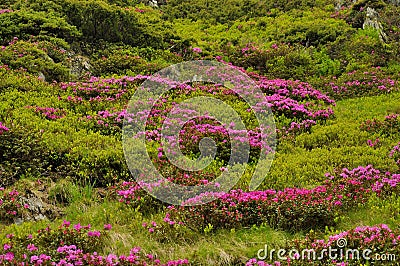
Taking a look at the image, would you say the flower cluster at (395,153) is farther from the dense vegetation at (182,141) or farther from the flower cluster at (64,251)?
the flower cluster at (64,251)

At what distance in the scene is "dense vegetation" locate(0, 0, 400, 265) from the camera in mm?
7117

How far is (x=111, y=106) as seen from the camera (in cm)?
1319

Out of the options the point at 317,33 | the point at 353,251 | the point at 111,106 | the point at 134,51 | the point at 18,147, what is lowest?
the point at 353,251

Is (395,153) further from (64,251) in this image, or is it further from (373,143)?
(64,251)

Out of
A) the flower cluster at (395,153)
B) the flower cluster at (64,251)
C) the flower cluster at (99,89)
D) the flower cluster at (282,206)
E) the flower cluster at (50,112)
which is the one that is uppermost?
the flower cluster at (99,89)

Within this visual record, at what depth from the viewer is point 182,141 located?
11062 mm

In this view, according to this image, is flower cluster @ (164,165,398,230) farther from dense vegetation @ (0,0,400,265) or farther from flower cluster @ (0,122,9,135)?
flower cluster @ (0,122,9,135)

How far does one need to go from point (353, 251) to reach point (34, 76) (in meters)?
11.7

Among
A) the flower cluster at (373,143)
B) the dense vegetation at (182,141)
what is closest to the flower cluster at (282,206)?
the dense vegetation at (182,141)

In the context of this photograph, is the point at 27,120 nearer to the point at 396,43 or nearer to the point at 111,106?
the point at 111,106

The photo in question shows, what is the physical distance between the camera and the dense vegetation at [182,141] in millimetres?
7117

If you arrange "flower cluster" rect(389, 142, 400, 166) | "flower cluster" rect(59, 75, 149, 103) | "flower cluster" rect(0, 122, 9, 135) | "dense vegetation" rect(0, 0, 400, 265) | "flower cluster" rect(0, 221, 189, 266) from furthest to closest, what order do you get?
"flower cluster" rect(59, 75, 149, 103) → "flower cluster" rect(389, 142, 400, 166) → "flower cluster" rect(0, 122, 9, 135) → "dense vegetation" rect(0, 0, 400, 265) → "flower cluster" rect(0, 221, 189, 266)

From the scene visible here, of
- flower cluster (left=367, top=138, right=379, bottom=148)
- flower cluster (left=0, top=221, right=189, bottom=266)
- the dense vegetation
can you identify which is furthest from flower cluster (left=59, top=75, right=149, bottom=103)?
flower cluster (left=367, top=138, right=379, bottom=148)

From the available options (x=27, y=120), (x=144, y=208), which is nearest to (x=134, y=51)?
(x=27, y=120)
